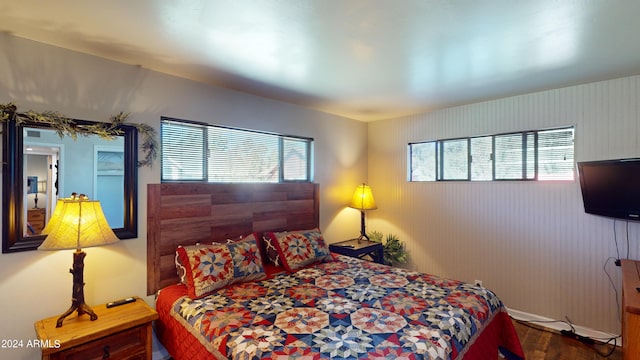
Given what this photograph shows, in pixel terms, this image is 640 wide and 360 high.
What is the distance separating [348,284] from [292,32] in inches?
75.8

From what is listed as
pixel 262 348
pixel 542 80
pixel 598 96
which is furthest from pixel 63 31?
pixel 598 96

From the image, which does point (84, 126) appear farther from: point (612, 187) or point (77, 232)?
point (612, 187)

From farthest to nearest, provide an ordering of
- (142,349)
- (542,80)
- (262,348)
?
1. (542,80)
2. (142,349)
3. (262,348)

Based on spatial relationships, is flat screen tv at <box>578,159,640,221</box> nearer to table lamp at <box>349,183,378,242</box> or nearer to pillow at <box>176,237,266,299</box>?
table lamp at <box>349,183,378,242</box>

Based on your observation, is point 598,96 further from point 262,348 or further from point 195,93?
point 195,93

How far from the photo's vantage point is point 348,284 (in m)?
2.47

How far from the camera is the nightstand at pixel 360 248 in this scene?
3.67 metres

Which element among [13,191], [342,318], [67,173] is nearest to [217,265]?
[342,318]

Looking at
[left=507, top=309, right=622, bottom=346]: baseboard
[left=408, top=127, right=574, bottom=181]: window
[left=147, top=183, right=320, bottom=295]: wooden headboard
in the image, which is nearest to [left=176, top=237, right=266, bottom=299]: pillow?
[left=147, top=183, right=320, bottom=295]: wooden headboard

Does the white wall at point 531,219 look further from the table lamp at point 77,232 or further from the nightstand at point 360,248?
the table lamp at point 77,232

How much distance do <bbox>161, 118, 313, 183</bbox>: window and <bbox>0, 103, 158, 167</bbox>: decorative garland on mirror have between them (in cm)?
14

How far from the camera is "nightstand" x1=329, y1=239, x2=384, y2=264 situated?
3.67m

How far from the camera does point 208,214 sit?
2803 millimetres

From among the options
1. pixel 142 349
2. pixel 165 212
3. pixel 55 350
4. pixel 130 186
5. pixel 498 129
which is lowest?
pixel 142 349
